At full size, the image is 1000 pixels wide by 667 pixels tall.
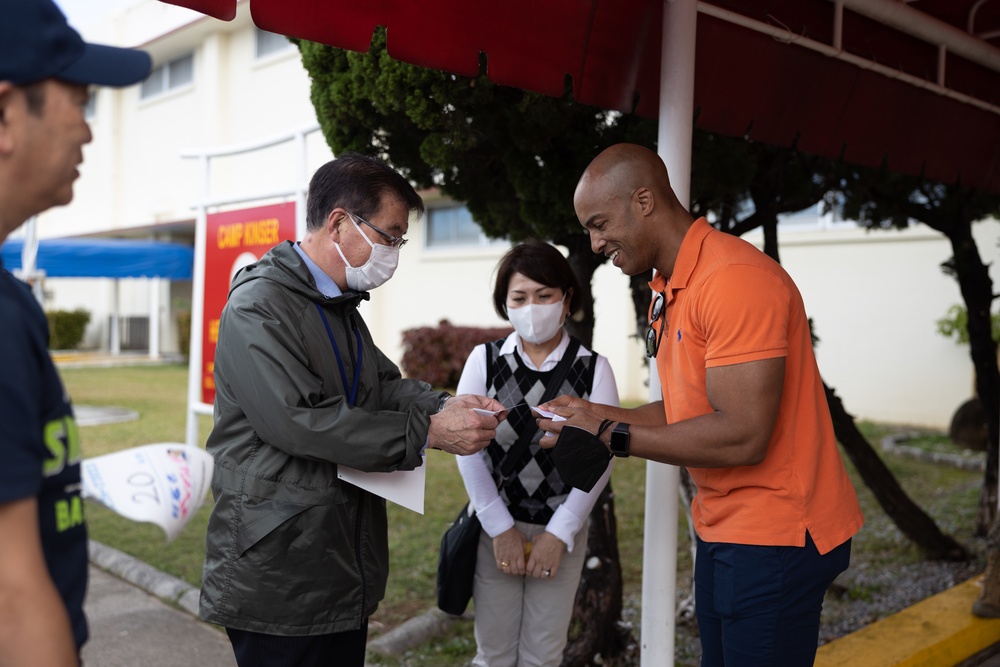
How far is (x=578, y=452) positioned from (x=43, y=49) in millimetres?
1526

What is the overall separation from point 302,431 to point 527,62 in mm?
1630

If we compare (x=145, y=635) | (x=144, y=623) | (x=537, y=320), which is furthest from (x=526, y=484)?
(x=144, y=623)

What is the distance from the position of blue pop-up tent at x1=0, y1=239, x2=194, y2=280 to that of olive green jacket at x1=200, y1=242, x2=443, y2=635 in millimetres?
14394

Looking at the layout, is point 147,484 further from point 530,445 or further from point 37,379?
point 530,445

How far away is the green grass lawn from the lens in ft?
15.4

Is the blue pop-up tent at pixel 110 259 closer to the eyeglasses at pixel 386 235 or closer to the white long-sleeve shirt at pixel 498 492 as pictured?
the white long-sleeve shirt at pixel 498 492

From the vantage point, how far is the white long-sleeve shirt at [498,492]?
282cm

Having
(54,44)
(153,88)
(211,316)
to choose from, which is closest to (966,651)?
(54,44)

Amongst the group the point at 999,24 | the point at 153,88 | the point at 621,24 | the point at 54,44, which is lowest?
the point at 54,44

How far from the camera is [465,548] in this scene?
2891mm

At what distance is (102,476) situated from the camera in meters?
→ 1.65

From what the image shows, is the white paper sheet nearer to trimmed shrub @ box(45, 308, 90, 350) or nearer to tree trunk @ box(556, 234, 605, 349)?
tree trunk @ box(556, 234, 605, 349)

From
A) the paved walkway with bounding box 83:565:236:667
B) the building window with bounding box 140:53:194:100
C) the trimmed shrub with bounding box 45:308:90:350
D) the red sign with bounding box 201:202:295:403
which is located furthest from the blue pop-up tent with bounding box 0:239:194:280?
the paved walkway with bounding box 83:565:236:667

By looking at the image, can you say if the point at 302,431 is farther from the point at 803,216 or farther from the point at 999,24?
the point at 803,216
